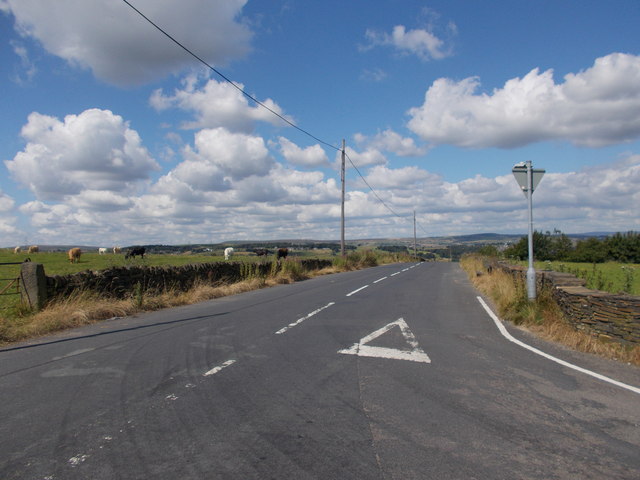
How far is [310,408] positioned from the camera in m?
4.77

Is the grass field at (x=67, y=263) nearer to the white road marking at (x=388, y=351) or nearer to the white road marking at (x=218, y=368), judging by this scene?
the white road marking at (x=218, y=368)

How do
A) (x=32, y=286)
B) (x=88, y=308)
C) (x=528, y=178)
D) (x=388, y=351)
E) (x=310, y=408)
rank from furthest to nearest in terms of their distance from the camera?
1. (x=528, y=178)
2. (x=88, y=308)
3. (x=32, y=286)
4. (x=388, y=351)
5. (x=310, y=408)

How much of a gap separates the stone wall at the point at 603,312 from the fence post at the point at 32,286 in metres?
11.4

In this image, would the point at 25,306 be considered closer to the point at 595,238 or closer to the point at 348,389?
the point at 348,389

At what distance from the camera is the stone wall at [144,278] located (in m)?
11.8

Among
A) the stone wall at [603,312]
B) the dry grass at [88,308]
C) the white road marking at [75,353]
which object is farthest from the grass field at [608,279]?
the white road marking at [75,353]

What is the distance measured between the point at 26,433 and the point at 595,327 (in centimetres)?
836

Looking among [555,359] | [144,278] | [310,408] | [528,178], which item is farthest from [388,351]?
[144,278]

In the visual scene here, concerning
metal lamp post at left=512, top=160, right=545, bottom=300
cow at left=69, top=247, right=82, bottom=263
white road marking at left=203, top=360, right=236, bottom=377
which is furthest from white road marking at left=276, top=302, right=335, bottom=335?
cow at left=69, top=247, right=82, bottom=263

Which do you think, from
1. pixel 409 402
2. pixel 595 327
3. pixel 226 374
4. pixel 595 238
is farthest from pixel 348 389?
pixel 595 238

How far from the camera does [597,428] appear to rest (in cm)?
442

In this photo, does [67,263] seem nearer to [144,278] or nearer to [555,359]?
[144,278]

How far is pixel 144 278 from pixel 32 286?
3.78m

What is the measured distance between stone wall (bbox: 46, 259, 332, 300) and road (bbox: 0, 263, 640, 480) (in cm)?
331
